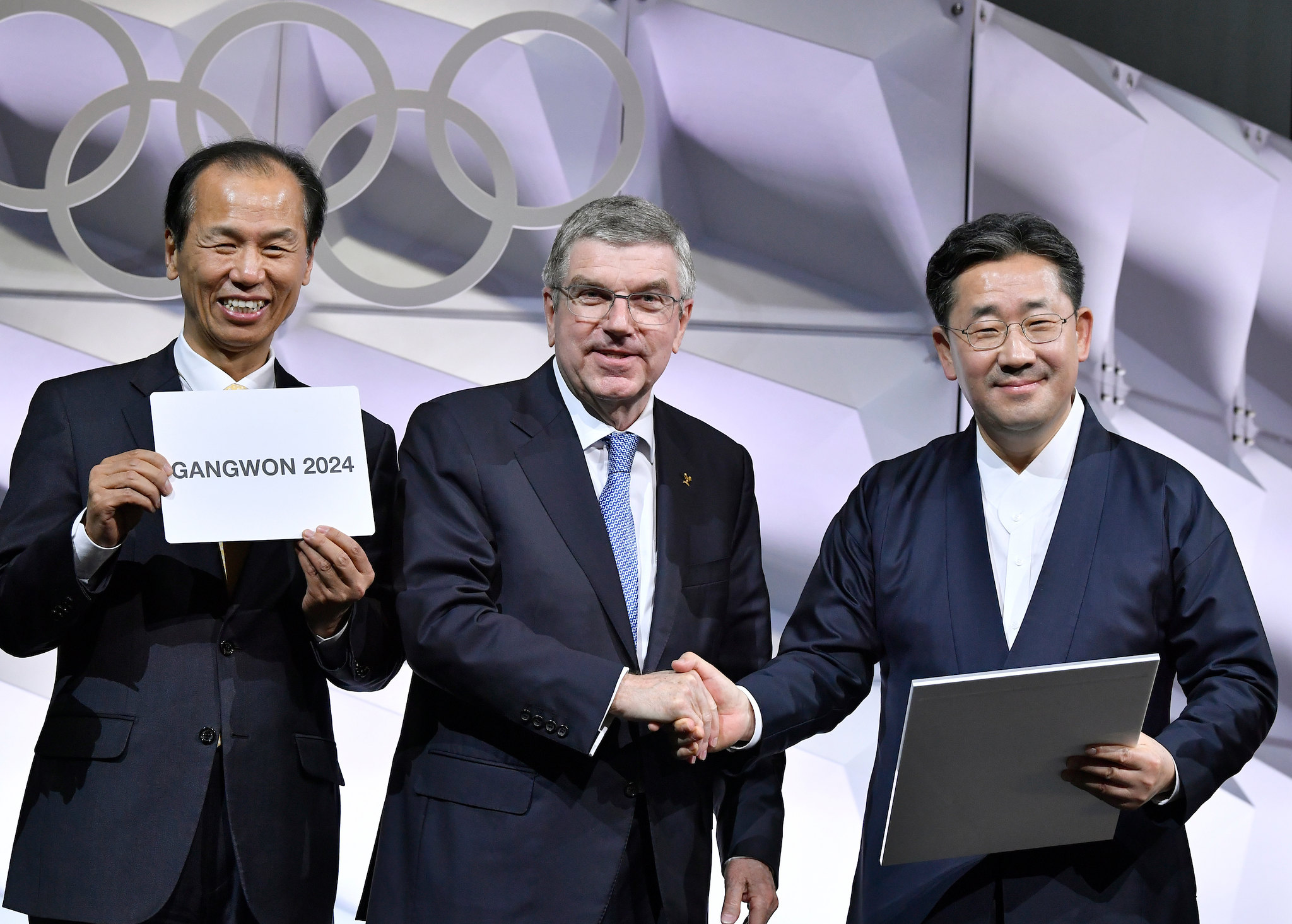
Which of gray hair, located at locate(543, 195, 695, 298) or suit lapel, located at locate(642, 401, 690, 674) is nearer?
suit lapel, located at locate(642, 401, 690, 674)

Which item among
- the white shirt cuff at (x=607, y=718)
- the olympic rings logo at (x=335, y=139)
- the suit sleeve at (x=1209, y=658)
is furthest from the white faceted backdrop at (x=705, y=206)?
the white shirt cuff at (x=607, y=718)

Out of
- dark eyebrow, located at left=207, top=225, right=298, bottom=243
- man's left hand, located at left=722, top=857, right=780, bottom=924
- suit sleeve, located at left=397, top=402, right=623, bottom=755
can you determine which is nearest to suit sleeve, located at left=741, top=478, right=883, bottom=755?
man's left hand, located at left=722, top=857, right=780, bottom=924

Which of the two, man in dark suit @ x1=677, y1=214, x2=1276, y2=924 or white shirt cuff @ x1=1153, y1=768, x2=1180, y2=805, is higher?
man in dark suit @ x1=677, y1=214, x2=1276, y2=924

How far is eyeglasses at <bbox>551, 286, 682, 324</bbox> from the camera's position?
7.81 feet

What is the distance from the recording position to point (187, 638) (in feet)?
7.28

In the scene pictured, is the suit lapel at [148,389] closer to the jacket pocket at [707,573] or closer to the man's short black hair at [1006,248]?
the jacket pocket at [707,573]

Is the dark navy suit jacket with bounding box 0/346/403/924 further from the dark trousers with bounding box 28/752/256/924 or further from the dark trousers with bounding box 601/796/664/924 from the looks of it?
the dark trousers with bounding box 601/796/664/924

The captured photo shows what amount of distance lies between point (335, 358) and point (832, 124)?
1768 mm

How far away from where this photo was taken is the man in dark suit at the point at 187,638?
211 centimetres

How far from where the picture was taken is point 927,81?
4.16 m

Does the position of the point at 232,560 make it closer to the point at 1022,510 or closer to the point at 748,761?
the point at 748,761

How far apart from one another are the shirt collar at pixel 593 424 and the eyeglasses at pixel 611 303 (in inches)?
5.4

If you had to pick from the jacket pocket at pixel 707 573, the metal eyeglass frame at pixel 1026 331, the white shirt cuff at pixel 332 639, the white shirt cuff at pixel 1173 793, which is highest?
the metal eyeglass frame at pixel 1026 331

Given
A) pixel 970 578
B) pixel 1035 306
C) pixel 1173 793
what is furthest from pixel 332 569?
pixel 1173 793
